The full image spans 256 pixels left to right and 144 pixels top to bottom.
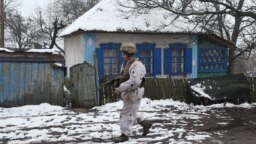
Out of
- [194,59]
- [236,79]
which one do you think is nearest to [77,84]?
[236,79]

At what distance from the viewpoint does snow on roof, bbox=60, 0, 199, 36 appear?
17781mm

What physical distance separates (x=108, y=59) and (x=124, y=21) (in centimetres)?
187

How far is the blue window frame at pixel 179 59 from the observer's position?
19.5 meters

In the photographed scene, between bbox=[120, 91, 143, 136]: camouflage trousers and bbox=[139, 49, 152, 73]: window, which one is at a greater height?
bbox=[139, 49, 152, 73]: window

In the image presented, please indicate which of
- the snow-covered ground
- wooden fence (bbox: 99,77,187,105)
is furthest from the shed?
wooden fence (bbox: 99,77,187,105)

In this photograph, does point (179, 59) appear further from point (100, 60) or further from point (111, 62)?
point (100, 60)

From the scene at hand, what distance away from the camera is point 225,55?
21109mm

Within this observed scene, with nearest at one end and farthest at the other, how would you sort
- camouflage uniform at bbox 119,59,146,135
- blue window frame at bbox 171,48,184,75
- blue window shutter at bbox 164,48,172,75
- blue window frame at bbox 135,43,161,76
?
camouflage uniform at bbox 119,59,146,135 < blue window frame at bbox 135,43,161,76 < blue window shutter at bbox 164,48,172,75 < blue window frame at bbox 171,48,184,75

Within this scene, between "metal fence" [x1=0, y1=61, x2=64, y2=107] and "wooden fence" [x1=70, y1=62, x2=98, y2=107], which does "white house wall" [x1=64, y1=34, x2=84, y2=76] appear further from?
"metal fence" [x1=0, y1=61, x2=64, y2=107]

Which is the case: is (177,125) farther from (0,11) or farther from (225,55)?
(0,11)

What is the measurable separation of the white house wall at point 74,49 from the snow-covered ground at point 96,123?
5.54m

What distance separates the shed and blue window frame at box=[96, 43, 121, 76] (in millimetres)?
4584

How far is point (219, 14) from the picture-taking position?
16984 millimetres

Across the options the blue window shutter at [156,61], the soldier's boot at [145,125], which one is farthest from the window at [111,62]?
the soldier's boot at [145,125]
